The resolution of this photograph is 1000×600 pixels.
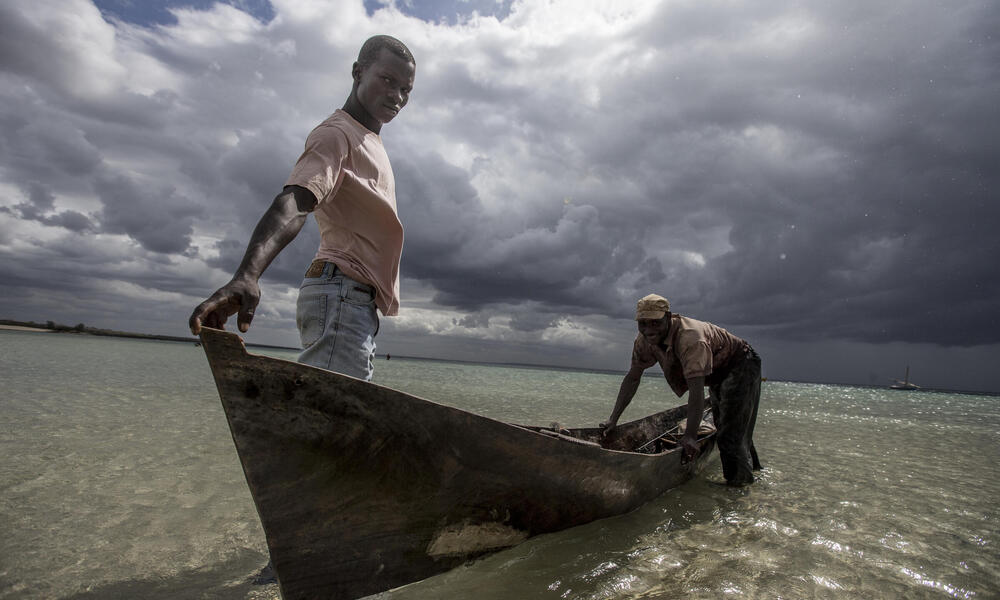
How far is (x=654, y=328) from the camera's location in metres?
4.47

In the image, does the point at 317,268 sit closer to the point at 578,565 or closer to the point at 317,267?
the point at 317,267

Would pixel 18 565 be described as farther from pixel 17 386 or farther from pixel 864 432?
pixel 864 432

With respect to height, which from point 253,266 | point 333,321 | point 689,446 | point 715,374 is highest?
point 253,266

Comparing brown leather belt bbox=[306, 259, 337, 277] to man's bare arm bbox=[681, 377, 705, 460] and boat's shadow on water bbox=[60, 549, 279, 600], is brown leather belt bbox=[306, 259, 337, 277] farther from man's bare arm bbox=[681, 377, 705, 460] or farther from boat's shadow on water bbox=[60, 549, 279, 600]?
man's bare arm bbox=[681, 377, 705, 460]

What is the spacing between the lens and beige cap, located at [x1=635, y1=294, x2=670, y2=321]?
4.38 m

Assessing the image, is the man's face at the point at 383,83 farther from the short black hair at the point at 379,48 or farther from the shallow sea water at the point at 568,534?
the shallow sea water at the point at 568,534

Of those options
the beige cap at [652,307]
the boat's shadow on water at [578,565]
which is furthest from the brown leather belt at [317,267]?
the beige cap at [652,307]

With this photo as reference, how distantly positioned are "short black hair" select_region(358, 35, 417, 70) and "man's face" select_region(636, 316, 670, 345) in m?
3.17

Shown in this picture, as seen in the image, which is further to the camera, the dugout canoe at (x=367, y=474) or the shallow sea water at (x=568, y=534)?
the shallow sea water at (x=568, y=534)

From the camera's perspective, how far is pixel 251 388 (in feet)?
5.20

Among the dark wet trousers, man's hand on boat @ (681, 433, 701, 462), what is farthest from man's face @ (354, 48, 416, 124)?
the dark wet trousers

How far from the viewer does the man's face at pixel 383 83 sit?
225cm

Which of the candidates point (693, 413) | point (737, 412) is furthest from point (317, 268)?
point (737, 412)

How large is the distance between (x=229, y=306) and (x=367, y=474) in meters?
0.93
